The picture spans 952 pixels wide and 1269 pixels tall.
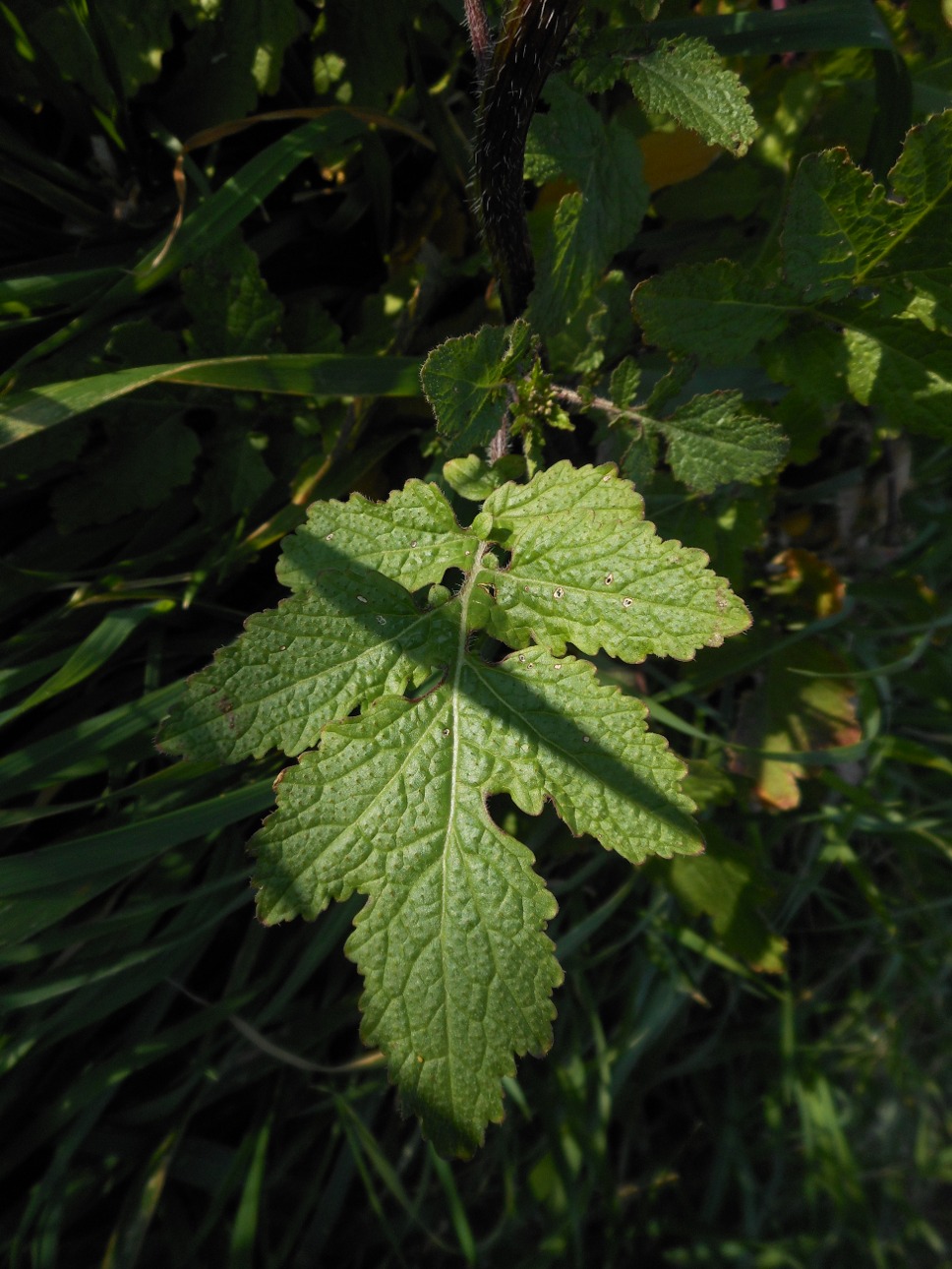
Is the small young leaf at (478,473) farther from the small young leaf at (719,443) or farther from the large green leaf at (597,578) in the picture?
the small young leaf at (719,443)

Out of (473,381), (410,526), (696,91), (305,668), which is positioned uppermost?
(696,91)

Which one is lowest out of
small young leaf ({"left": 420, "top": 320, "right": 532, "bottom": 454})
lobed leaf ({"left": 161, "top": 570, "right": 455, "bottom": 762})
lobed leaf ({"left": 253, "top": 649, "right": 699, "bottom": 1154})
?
lobed leaf ({"left": 253, "top": 649, "right": 699, "bottom": 1154})

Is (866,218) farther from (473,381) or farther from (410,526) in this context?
(410,526)

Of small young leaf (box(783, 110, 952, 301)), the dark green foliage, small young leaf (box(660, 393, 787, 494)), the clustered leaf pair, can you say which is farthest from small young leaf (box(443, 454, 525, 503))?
small young leaf (box(783, 110, 952, 301))

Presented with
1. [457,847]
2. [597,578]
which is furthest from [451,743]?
[597,578]

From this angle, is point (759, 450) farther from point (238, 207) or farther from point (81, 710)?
point (81, 710)

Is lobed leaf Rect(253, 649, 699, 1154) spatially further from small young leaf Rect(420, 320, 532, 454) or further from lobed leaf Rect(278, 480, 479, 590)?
small young leaf Rect(420, 320, 532, 454)
